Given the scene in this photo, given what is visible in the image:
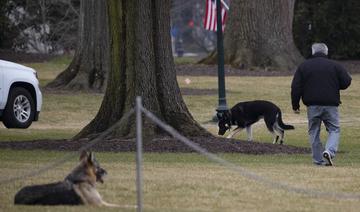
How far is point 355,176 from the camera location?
1391 centimetres

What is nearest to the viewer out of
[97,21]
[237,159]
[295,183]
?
[295,183]

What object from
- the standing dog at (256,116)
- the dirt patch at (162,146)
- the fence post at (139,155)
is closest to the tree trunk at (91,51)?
the standing dog at (256,116)

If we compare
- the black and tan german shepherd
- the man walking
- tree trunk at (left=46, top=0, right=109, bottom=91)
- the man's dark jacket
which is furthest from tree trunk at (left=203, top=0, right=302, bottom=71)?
the black and tan german shepherd

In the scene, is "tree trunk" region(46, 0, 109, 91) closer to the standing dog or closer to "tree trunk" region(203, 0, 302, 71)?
"tree trunk" region(203, 0, 302, 71)

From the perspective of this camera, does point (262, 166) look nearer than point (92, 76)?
Yes

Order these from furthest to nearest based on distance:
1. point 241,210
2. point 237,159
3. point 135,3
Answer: point 135,3 → point 237,159 → point 241,210

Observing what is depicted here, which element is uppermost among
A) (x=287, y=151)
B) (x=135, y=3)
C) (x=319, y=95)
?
(x=135, y=3)

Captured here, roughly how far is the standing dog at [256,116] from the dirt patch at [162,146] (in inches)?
88.7

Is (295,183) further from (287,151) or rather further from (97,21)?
(97,21)

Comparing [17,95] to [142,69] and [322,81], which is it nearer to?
[142,69]

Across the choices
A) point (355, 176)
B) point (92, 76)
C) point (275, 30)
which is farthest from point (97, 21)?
point (355, 176)

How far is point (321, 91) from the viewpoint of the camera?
1608cm

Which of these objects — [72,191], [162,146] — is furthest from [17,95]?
[72,191]

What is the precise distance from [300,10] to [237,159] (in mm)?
28706
